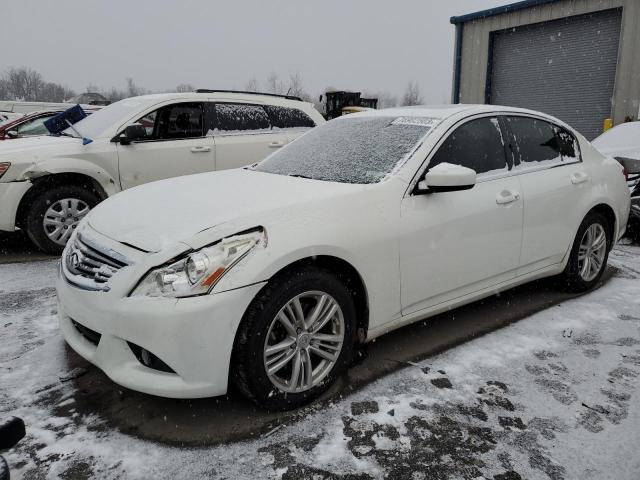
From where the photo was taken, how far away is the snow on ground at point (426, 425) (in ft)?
7.29

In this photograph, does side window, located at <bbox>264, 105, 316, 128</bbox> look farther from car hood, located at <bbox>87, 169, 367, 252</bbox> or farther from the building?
the building

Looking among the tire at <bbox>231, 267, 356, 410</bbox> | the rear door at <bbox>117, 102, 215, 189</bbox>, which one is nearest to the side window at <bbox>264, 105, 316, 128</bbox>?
the rear door at <bbox>117, 102, 215, 189</bbox>

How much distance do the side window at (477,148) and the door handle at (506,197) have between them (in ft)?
0.55

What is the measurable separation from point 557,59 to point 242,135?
1089 centimetres

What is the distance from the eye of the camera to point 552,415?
2.62 metres

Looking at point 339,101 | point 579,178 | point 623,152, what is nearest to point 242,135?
point 579,178

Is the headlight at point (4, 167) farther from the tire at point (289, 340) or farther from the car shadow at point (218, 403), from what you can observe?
the tire at point (289, 340)

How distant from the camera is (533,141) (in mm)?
3883

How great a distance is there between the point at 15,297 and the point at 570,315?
13.8ft

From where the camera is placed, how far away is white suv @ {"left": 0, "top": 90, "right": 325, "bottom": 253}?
527cm

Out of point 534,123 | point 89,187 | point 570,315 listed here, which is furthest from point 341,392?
point 89,187

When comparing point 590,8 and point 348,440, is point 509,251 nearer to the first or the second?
point 348,440

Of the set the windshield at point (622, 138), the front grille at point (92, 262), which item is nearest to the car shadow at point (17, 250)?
the front grille at point (92, 262)

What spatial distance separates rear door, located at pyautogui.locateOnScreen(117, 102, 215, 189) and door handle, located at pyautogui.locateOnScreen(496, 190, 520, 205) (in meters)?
3.68
